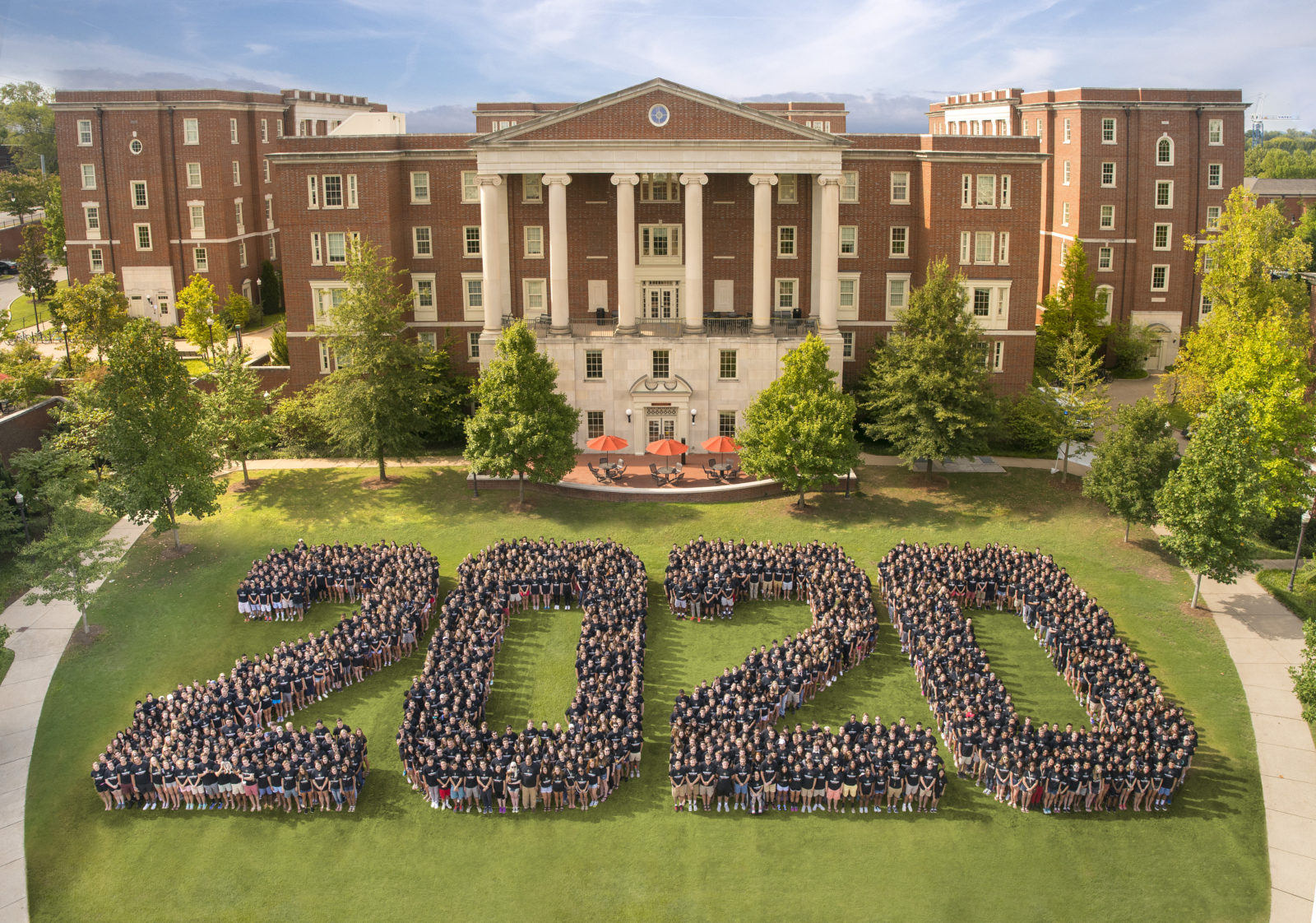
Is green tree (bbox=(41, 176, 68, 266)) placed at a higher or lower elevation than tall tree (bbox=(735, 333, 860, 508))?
higher

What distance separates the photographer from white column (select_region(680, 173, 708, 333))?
5294 centimetres

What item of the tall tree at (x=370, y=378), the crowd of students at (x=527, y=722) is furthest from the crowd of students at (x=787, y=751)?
the tall tree at (x=370, y=378)

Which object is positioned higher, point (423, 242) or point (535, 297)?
point (423, 242)

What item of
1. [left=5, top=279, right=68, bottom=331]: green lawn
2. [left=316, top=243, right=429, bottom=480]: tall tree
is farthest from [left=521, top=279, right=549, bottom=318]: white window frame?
[left=5, top=279, right=68, bottom=331]: green lawn

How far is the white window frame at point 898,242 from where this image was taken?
58.0 m

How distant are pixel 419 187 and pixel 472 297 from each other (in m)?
6.41

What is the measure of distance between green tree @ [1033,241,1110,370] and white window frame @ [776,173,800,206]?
768 inches

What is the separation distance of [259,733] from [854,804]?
51.7 feet

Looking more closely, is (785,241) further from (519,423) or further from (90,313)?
(90,313)

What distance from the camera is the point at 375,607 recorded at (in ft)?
116

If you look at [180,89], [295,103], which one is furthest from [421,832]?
[295,103]

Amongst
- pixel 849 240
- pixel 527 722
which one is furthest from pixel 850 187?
pixel 527 722

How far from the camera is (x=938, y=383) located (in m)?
47.5

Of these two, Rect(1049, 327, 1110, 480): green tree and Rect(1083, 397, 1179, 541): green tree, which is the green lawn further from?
Rect(1083, 397, 1179, 541): green tree
